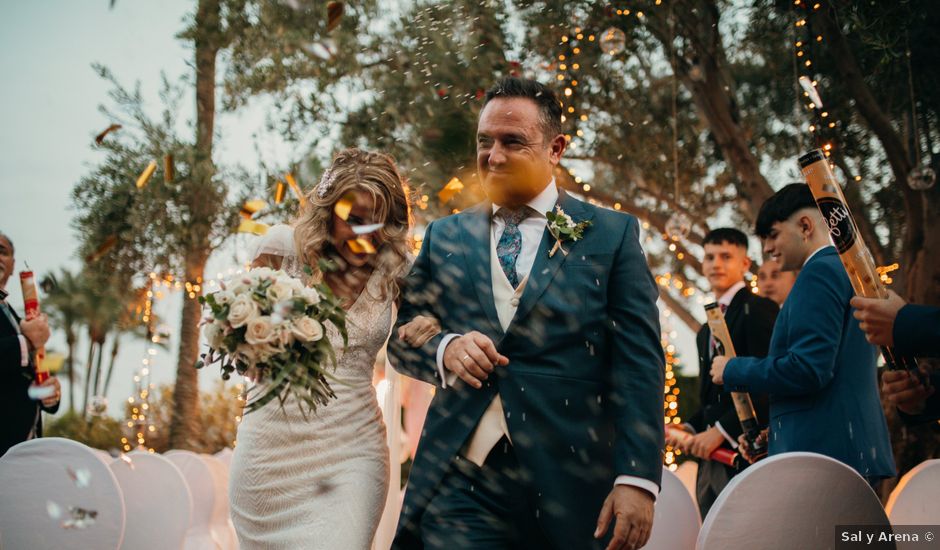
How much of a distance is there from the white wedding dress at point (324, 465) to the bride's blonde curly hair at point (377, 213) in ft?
0.65

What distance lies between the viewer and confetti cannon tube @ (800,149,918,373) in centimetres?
245

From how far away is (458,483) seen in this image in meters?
2.48

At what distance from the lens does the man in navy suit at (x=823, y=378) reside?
10.5ft

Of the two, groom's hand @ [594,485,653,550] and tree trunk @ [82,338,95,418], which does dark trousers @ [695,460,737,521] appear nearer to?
groom's hand @ [594,485,653,550]

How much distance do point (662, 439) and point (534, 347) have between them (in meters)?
0.44

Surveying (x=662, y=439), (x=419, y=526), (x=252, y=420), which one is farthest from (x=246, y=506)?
(x=662, y=439)

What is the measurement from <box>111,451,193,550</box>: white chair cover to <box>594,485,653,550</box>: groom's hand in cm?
293

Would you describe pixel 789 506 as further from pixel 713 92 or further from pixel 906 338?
pixel 713 92

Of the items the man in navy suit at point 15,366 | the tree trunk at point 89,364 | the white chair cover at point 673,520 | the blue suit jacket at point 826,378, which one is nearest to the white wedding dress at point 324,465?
the white chair cover at point 673,520

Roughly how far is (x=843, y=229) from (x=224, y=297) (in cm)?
182

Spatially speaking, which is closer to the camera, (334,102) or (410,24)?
(410,24)

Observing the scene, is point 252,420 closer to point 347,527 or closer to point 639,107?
point 347,527

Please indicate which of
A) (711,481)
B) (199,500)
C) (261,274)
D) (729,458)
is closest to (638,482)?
(261,274)

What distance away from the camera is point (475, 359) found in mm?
2338
